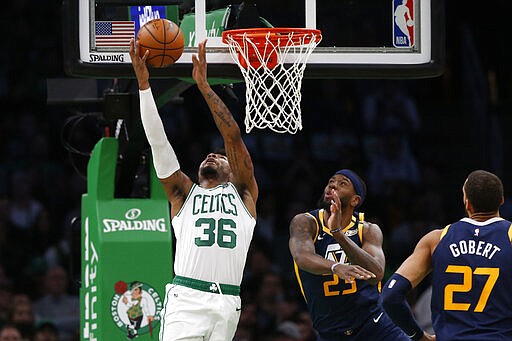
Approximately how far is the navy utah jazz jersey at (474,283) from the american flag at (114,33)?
2624 mm

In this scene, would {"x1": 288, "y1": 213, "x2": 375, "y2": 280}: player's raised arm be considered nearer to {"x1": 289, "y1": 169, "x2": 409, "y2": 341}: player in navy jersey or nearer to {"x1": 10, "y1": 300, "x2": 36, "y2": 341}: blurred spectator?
{"x1": 289, "y1": 169, "x2": 409, "y2": 341}: player in navy jersey

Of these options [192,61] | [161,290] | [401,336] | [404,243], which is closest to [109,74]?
[192,61]

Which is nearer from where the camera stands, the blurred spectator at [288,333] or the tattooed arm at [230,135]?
the tattooed arm at [230,135]

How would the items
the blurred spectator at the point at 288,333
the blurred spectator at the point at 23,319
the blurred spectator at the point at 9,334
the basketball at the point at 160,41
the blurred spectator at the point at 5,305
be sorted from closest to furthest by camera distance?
the basketball at the point at 160,41
the blurred spectator at the point at 9,334
the blurred spectator at the point at 23,319
the blurred spectator at the point at 5,305
the blurred spectator at the point at 288,333

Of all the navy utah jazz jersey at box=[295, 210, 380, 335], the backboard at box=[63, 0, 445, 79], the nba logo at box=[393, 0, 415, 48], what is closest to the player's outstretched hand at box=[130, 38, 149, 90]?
the backboard at box=[63, 0, 445, 79]

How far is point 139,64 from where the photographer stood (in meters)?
7.41

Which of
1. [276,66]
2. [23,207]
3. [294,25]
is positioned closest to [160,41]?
[276,66]

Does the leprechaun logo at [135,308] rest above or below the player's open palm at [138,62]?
below

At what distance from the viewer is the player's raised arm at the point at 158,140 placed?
7422 mm

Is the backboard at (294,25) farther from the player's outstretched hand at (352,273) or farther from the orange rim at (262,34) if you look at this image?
the player's outstretched hand at (352,273)

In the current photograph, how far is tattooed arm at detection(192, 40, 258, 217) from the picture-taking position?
7.53 meters

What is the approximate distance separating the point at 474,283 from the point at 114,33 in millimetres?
2967

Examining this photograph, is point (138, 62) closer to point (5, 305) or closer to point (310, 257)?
point (310, 257)

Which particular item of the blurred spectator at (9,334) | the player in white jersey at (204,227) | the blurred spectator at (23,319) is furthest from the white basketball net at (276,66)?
the blurred spectator at (23,319)
